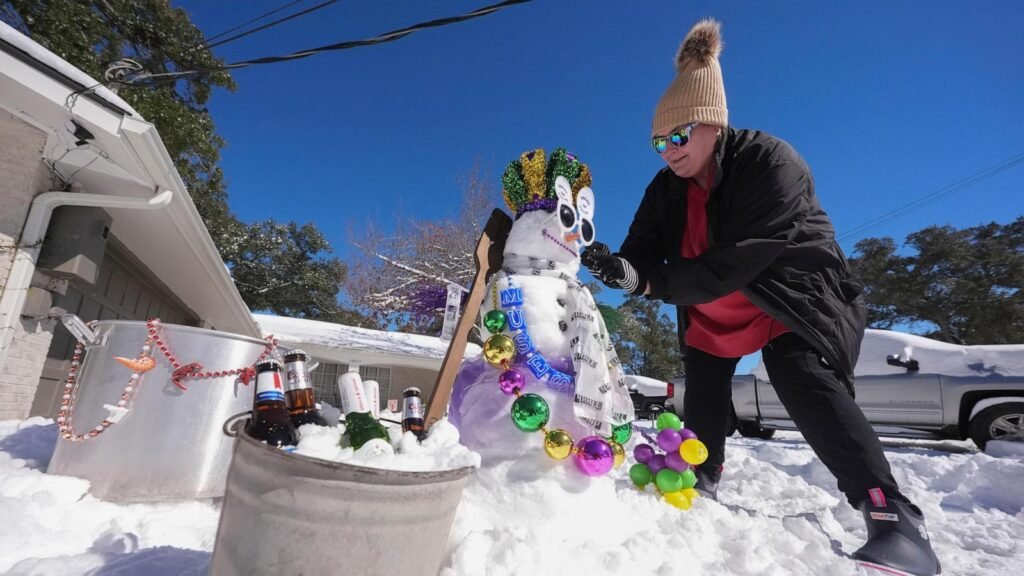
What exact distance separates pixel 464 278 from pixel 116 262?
10.3 m

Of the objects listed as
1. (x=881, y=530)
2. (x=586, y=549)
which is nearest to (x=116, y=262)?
(x=586, y=549)

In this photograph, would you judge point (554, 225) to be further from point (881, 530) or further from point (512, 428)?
point (881, 530)

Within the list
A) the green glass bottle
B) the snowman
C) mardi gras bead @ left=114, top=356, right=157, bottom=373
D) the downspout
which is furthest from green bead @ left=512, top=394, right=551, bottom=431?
the downspout

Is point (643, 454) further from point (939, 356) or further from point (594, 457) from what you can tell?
point (939, 356)

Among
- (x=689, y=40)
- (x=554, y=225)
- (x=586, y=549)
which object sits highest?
(x=689, y=40)

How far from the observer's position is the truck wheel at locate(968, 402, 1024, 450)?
5.02m

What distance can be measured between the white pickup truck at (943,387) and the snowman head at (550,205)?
4827mm

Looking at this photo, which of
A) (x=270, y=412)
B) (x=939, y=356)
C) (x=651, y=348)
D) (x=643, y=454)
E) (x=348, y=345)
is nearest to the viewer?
(x=270, y=412)

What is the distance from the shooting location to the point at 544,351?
2.08 metres

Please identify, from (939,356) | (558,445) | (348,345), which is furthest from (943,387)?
(348,345)

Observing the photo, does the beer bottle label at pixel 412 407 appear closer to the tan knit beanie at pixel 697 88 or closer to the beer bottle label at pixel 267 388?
the beer bottle label at pixel 267 388

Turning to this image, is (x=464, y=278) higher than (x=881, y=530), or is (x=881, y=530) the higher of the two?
(x=464, y=278)

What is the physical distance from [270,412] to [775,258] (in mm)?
1937

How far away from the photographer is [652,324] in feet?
97.1
